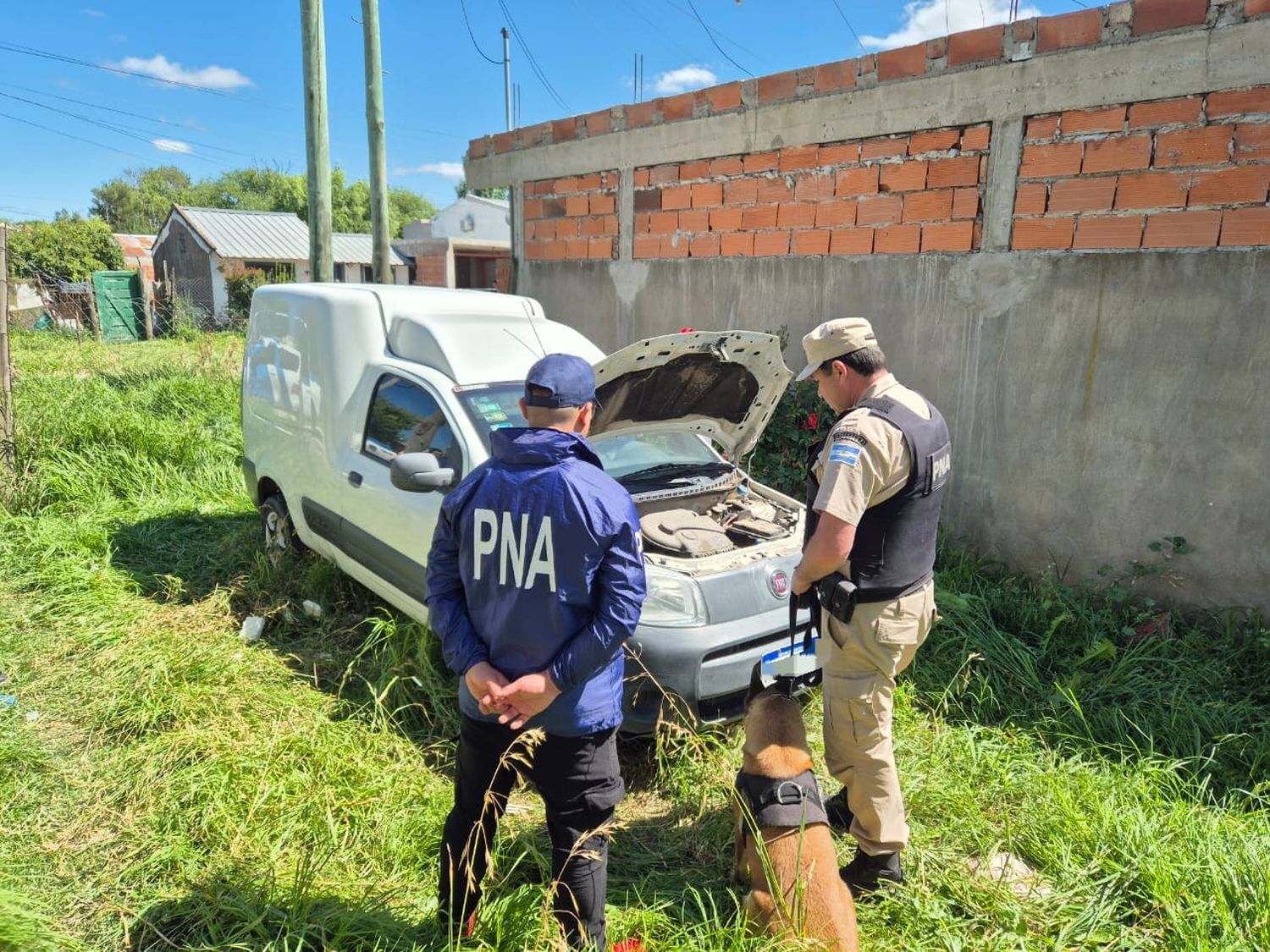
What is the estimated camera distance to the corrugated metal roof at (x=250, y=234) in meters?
32.5

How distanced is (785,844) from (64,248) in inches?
1388

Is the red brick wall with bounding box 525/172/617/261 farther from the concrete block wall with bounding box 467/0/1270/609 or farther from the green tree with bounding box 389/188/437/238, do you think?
the green tree with bounding box 389/188/437/238

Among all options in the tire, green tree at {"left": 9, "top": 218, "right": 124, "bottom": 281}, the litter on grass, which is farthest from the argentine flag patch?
green tree at {"left": 9, "top": 218, "right": 124, "bottom": 281}

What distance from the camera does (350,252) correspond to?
120 ft

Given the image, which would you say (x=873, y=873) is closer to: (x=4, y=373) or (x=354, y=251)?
(x=4, y=373)

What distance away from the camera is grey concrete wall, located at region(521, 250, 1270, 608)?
3.92 metres

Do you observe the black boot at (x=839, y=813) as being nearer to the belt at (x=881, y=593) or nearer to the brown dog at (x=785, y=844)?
the brown dog at (x=785, y=844)

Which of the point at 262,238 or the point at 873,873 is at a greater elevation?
the point at 262,238

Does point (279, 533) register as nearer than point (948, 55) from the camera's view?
No

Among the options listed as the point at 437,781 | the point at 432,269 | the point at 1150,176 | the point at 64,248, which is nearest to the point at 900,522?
the point at 437,781

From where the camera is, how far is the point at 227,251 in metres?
32.0

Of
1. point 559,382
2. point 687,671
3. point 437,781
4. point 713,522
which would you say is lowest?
point 437,781

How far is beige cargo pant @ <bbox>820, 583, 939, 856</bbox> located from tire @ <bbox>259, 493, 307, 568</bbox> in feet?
12.5

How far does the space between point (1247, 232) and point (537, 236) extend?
562cm
